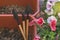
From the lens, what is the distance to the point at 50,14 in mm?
1105

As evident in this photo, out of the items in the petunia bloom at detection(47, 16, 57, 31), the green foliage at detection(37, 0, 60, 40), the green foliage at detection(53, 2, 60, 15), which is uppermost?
the green foliage at detection(53, 2, 60, 15)

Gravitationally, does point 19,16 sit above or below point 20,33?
above

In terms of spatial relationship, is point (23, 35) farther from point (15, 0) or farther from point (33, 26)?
point (15, 0)

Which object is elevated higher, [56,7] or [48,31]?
[56,7]

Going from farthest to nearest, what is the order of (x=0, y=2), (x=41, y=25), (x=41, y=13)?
1. (x=0, y=2)
2. (x=41, y=13)
3. (x=41, y=25)

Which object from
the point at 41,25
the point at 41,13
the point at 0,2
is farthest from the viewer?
the point at 0,2

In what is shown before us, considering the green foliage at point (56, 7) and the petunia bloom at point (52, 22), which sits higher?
the green foliage at point (56, 7)

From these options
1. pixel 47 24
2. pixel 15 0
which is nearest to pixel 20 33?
pixel 47 24

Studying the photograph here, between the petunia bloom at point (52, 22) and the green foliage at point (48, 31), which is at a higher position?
the petunia bloom at point (52, 22)

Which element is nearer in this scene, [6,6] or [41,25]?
[41,25]

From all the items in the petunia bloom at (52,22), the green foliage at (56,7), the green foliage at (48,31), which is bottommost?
the green foliage at (48,31)

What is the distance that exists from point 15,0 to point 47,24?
0.36m

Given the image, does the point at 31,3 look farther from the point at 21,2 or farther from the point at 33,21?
the point at 33,21

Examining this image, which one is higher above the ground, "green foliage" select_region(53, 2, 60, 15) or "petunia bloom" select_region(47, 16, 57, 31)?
"green foliage" select_region(53, 2, 60, 15)
